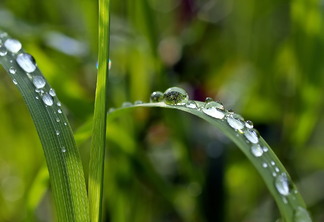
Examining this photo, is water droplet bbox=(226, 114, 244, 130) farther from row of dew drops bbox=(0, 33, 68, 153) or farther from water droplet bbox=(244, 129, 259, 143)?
row of dew drops bbox=(0, 33, 68, 153)

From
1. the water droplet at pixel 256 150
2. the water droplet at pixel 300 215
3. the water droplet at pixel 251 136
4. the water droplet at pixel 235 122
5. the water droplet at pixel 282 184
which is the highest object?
the water droplet at pixel 235 122

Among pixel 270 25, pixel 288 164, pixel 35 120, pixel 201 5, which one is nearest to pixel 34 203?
pixel 35 120

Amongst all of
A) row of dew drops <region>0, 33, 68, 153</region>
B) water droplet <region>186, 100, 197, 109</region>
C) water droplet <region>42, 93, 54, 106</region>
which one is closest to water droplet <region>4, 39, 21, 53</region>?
row of dew drops <region>0, 33, 68, 153</region>

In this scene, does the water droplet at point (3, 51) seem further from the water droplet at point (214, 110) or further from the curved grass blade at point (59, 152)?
the water droplet at point (214, 110)

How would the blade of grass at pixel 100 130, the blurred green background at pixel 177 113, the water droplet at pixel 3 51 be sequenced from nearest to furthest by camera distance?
the blade of grass at pixel 100 130 < the water droplet at pixel 3 51 < the blurred green background at pixel 177 113

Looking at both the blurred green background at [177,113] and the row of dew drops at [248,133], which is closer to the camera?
the row of dew drops at [248,133]

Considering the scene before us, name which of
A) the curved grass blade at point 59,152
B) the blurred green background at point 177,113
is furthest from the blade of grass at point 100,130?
the blurred green background at point 177,113
